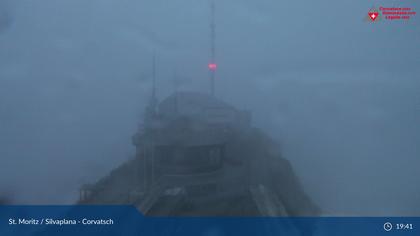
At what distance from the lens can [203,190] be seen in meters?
1.97

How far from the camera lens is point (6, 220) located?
1.95 m

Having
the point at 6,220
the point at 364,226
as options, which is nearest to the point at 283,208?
the point at 364,226

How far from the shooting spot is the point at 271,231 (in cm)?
196

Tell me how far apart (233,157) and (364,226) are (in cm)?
93

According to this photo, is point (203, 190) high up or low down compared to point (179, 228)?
up

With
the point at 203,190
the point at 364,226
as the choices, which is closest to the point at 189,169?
the point at 203,190

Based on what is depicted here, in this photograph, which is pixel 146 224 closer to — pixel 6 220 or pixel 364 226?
pixel 6 220

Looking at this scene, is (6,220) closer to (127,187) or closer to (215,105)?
(127,187)

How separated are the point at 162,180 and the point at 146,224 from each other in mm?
285

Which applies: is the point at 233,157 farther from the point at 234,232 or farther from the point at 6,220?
the point at 6,220

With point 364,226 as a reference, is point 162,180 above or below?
above

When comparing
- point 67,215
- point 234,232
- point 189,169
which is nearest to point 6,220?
point 67,215

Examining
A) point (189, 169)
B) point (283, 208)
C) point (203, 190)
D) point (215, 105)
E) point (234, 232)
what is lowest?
point (234, 232)

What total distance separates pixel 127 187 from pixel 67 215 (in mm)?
411
